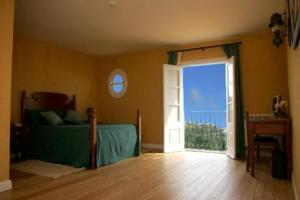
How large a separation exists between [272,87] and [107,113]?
4.08 m

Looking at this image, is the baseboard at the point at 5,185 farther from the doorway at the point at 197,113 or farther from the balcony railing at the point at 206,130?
the balcony railing at the point at 206,130

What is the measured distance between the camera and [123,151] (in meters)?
4.27

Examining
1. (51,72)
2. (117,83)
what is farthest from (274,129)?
(51,72)

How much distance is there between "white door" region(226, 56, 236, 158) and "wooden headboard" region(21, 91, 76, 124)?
11.7 feet

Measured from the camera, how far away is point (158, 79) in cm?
571

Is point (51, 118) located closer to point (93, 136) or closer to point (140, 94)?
point (93, 136)

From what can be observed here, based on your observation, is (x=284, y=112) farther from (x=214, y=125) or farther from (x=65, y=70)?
(x=65, y=70)

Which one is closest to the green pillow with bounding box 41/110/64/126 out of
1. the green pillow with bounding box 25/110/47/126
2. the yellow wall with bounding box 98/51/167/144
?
the green pillow with bounding box 25/110/47/126

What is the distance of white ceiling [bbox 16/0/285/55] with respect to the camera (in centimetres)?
336

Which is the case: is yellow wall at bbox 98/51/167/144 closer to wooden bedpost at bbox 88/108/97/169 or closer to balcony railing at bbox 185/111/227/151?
balcony railing at bbox 185/111/227/151

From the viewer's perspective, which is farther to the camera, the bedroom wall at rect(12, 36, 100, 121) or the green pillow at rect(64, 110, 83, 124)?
the green pillow at rect(64, 110, 83, 124)

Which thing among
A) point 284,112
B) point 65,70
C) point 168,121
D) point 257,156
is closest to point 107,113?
point 65,70

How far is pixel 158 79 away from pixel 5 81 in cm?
359

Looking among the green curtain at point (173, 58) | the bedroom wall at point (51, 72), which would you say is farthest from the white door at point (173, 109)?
the bedroom wall at point (51, 72)
